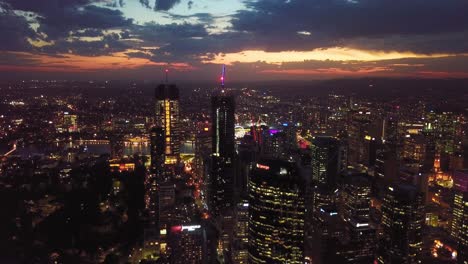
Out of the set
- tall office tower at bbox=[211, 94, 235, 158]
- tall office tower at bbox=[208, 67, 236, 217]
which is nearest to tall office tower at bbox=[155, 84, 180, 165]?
tall office tower at bbox=[211, 94, 235, 158]

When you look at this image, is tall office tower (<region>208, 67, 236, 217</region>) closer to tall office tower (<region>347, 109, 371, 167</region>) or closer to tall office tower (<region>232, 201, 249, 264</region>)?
tall office tower (<region>232, 201, 249, 264</region>)

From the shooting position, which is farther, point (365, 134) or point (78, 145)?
point (78, 145)

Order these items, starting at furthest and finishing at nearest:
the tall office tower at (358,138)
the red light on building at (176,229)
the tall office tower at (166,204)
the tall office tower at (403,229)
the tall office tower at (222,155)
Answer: the tall office tower at (358,138)
the tall office tower at (222,155)
the tall office tower at (166,204)
the red light on building at (176,229)
the tall office tower at (403,229)

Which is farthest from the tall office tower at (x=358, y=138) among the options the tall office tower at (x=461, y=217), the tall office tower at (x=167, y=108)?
the tall office tower at (x=167, y=108)

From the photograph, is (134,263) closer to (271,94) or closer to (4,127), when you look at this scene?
(271,94)

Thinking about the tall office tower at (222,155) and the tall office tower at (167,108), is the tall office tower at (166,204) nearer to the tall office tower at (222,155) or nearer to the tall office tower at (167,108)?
the tall office tower at (222,155)

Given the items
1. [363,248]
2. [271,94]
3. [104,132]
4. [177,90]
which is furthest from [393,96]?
[104,132]

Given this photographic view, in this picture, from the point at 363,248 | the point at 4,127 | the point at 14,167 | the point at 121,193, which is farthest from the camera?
the point at 4,127
